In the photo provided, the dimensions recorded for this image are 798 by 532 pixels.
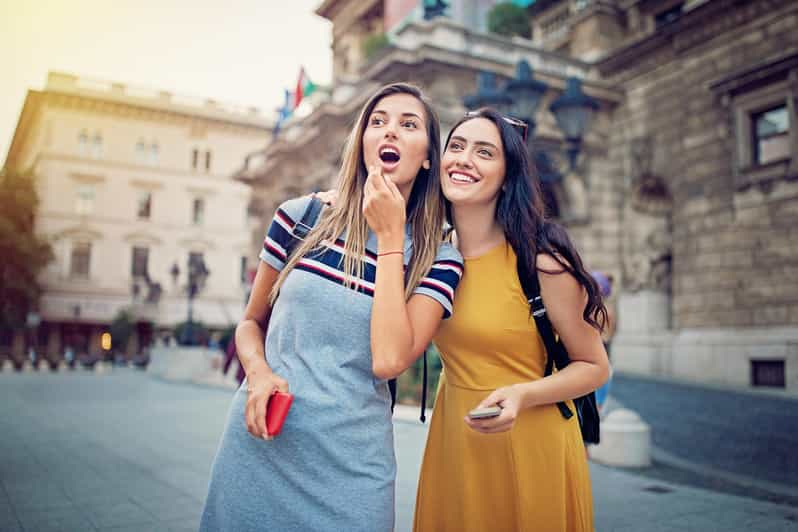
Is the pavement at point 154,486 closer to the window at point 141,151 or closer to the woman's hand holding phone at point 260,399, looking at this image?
the woman's hand holding phone at point 260,399

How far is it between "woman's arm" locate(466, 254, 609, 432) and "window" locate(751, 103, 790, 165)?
15541 mm

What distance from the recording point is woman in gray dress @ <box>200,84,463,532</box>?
1.83 m

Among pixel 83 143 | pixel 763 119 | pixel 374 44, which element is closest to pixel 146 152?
pixel 83 143

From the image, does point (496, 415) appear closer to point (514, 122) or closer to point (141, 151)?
point (514, 122)

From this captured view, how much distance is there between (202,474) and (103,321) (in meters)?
39.7

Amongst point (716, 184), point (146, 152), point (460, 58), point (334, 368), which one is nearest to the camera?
point (334, 368)

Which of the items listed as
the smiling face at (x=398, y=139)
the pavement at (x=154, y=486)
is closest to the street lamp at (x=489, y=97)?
the pavement at (x=154, y=486)

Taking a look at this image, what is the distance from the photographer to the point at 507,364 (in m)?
2.32

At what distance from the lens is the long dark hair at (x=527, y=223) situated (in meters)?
2.29

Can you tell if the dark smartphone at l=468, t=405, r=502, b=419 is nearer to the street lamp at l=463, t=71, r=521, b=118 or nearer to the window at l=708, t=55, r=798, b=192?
the street lamp at l=463, t=71, r=521, b=118

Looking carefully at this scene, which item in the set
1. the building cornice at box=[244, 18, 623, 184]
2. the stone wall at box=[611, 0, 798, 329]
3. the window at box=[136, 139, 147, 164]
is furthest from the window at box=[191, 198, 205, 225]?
the stone wall at box=[611, 0, 798, 329]

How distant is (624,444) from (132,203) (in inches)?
1707

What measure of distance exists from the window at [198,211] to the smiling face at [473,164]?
154ft

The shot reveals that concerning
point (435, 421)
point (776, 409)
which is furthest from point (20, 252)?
point (435, 421)
